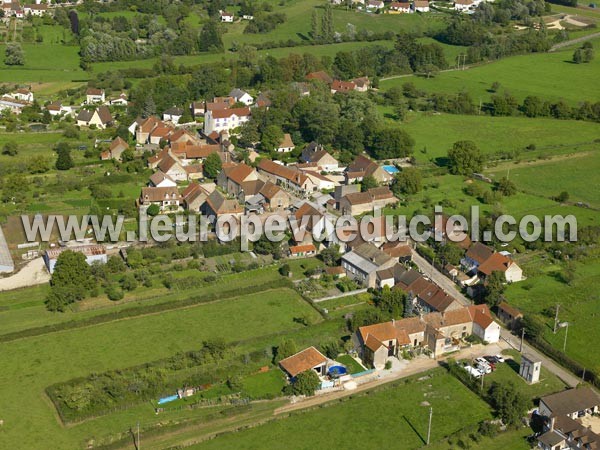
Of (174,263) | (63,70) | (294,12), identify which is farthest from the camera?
(294,12)

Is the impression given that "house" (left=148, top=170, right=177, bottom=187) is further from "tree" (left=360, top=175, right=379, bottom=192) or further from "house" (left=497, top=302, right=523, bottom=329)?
"house" (left=497, top=302, right=523, bottom=329)

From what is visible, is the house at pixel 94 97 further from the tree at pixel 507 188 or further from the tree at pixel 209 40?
the tree at pixel 507 188

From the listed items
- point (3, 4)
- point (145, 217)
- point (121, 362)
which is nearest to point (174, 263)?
point (145, 217)

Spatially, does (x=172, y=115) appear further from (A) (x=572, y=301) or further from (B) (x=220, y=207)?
(A) (x=572, y=301)

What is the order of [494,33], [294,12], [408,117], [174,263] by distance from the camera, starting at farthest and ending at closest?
[294,12], [494,33], [408,117], [174,263]

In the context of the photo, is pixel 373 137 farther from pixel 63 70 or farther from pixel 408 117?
pixel 63 70
